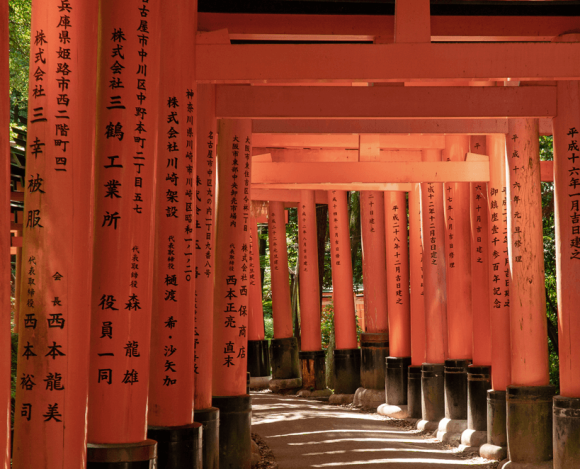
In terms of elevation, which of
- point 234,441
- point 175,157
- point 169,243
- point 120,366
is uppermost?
point 175,157

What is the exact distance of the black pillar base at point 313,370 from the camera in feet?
53.5

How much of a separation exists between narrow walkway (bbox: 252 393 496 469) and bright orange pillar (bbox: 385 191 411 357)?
1361 mm

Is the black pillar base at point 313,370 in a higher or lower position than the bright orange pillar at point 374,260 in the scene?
lower

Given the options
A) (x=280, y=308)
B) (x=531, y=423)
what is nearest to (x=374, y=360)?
(x=280, y=308)

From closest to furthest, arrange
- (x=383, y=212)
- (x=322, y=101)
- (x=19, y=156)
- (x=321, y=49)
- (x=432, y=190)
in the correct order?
1. (x=321, y=49)
2. (x=322, y=101)
3. (x=432, y=190)
4. (x=19, y=156)
5. (x=383, y=212)

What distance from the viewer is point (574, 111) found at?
7.66 metres

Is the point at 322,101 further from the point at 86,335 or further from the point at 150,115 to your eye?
the point at 86,335

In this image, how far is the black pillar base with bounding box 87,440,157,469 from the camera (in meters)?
4.88

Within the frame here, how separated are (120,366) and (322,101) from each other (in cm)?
345

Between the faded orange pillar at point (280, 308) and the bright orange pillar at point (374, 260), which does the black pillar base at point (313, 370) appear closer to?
the faded orange pillar at point (280, 308)

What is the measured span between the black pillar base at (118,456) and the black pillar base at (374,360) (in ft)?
33.1

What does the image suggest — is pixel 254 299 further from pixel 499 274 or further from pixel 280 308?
pixel 499 274

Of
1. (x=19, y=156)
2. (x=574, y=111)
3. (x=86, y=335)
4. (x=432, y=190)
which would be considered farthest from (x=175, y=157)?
(x=19, y=156)

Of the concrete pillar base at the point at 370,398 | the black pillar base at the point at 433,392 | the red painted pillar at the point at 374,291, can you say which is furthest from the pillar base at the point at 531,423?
the red painted pillar at the point at 374,291
